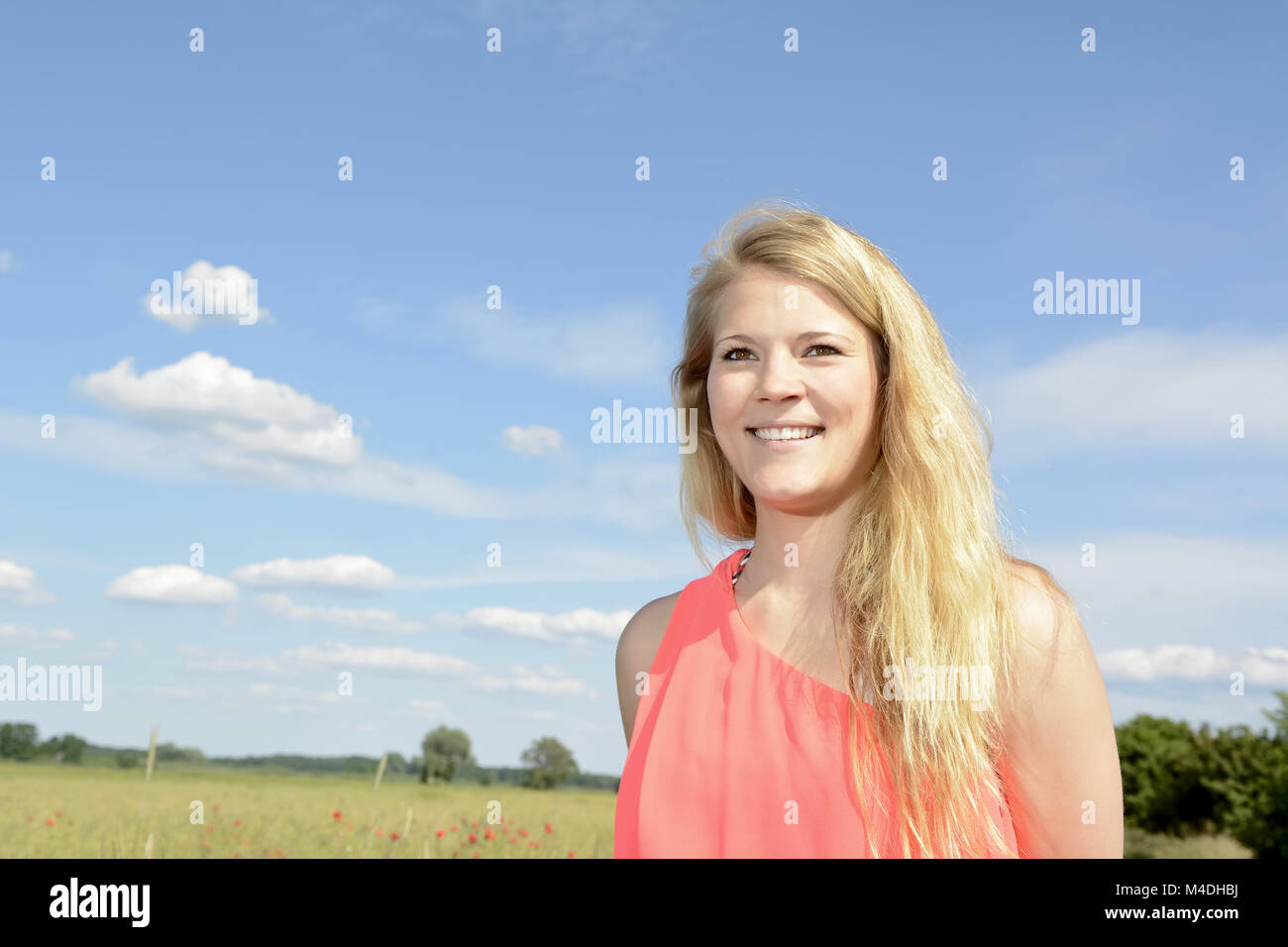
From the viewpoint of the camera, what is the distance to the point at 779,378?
11.9 ft

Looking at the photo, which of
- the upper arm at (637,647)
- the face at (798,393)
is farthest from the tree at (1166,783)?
the face at (798,393)

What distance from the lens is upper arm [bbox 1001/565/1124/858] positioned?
3365mm

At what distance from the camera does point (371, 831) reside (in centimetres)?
802

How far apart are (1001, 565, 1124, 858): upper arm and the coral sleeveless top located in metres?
0.15

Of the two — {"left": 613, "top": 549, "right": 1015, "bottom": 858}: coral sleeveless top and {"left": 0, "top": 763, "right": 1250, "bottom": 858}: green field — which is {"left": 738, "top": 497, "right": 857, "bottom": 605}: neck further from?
{"left": 0, "top": 763, "right": 1250, "bottom": 858}: green field

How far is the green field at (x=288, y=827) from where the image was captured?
25.0 ft

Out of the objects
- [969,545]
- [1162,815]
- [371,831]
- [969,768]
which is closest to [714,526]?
[969,545]

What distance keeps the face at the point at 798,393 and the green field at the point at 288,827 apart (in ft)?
16.1

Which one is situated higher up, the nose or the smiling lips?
the nose

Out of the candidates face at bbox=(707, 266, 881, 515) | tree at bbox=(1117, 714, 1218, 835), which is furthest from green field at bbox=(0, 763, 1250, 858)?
tree at bbox=(1117, 714, 1218, 835)

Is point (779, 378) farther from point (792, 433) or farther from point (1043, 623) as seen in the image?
point (1043, 623)

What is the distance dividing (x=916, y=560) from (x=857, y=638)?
0.36 metres
